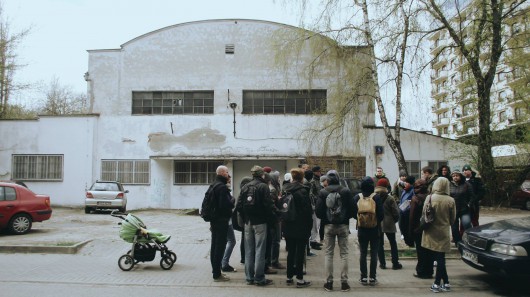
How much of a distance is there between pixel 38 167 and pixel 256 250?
1962 centimetres

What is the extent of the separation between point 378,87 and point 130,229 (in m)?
10.3

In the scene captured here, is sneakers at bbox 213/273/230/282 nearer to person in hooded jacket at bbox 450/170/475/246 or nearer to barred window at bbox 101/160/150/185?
person in hooded jacket at bbox 450/170/475/246

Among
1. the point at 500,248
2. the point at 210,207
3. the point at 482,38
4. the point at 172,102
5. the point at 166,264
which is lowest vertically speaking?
the point at 166,264

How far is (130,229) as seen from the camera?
332 inches

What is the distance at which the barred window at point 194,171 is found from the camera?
76.0ft

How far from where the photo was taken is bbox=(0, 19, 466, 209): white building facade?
22609 millimetres

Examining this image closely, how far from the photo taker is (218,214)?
7551 mm

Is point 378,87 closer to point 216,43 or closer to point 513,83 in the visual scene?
point 513,83

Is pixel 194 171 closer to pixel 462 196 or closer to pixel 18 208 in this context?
pixel 18 208

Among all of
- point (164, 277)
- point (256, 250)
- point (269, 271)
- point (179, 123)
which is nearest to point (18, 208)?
point (164, 277)

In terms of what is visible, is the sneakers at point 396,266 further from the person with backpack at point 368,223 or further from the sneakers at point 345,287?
the sneakers at point 345,287

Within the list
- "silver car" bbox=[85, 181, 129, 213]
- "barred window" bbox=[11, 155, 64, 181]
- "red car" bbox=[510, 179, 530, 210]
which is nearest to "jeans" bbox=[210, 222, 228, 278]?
"silver car" bbox=[85, 181, 129, 213]

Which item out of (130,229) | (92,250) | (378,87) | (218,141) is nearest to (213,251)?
(130,229)

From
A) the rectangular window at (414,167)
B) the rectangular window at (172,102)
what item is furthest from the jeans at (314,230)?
the rectangular window at (172,102)
